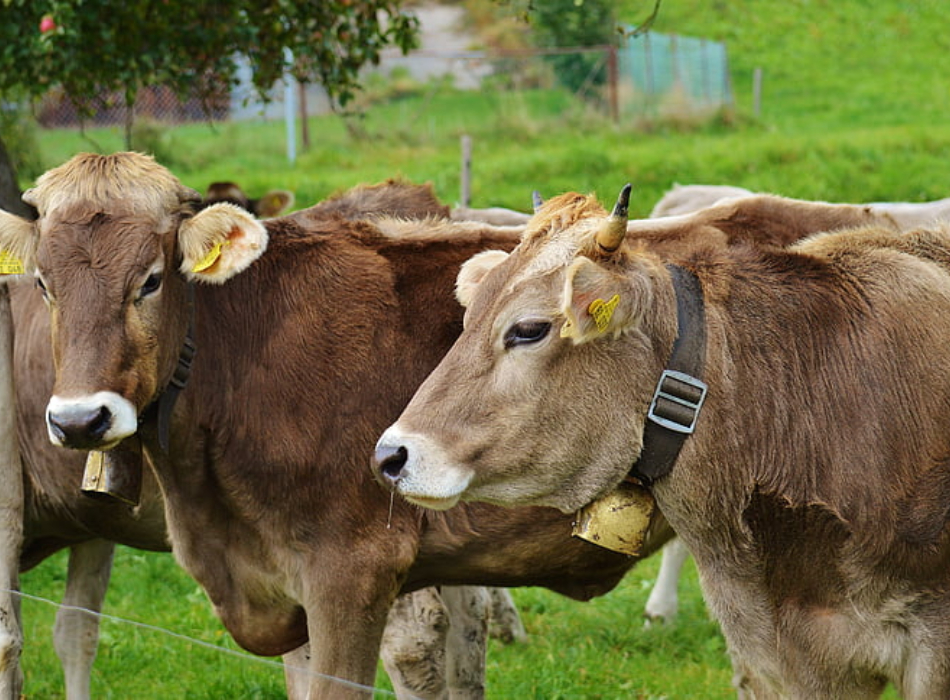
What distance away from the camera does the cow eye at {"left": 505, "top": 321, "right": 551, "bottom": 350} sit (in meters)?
3.42

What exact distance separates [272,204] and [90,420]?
511cm

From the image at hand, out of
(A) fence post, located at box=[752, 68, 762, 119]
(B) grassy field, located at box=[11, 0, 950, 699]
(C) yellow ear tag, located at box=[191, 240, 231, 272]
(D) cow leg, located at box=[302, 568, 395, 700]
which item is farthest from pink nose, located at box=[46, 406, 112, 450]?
(A) fence post, located at box=[752, 68, 762, 119]

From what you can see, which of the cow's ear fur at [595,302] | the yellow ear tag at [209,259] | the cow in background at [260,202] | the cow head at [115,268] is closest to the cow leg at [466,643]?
the cow head at [115,268]

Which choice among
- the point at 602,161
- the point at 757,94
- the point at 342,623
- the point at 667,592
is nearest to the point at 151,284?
the point at 342,623

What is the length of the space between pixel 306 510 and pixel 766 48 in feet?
86.7

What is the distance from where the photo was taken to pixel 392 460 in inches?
132

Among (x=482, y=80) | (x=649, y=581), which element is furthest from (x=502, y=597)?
(x=482, y=80)

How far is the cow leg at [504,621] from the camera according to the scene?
22.8ft

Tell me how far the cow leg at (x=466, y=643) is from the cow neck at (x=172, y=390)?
1839 mm

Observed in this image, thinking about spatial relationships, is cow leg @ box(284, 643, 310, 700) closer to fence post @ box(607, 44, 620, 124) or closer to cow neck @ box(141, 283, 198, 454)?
cow neck @ box(141, 283, 198, 454)

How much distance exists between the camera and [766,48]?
94.6 feet

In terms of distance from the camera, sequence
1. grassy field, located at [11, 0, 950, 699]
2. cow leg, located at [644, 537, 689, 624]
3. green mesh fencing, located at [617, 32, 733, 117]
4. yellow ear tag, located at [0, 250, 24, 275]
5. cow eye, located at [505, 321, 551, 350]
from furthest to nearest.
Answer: green mesh fencing, located at [617, 32, 733, 117]
cow leg, located at [644, 537, 689, 624]
grassy field, located at [11, 0, 950, 699]
yellow ear tag, located at [0, 250, 24, 275]
cow eye, located at [505, 321, 551, 350]

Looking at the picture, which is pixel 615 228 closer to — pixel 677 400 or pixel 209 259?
pixel 677 400

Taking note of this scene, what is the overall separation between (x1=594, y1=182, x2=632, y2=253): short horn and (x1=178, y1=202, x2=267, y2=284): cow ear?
1.45 m
